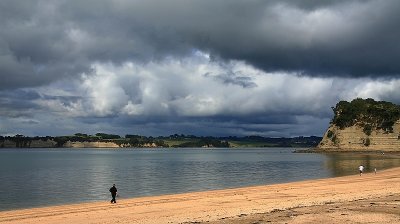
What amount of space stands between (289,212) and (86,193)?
1385 inches

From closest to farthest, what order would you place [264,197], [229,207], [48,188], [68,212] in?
1. [229,207]
2. [68,212]
3. [264,197]
4. [48,188]

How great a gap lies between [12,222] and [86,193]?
24529 mm

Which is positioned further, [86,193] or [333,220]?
[86,193]

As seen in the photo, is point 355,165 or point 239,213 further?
point 355,165

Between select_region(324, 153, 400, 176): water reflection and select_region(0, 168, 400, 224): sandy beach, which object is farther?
select_region(324, 153, 400, 176): water reflection

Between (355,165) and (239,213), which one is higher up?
(239,213)

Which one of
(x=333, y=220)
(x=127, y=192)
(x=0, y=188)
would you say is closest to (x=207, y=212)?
(x=333, y=220)

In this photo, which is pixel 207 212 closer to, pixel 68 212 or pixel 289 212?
pixel 289 212

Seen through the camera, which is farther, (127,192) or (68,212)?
(127,192)

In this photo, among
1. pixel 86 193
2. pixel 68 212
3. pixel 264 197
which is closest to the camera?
pixel 68 212

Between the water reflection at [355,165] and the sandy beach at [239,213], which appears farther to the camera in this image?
the water reflection at [355,165]

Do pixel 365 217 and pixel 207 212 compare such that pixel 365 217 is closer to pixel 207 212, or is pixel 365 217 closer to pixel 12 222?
pixel 207 212

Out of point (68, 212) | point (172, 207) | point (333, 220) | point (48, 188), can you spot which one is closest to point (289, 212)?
point (333, 220)

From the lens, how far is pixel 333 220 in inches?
888
